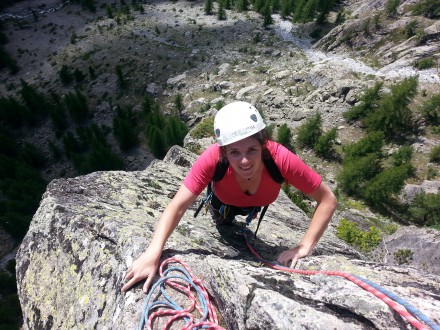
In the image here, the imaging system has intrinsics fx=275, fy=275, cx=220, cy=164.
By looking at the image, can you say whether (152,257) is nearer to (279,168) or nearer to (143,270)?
(143,270)

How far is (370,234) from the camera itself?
40.3ft

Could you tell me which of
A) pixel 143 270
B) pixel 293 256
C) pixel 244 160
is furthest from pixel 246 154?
pixel 143 270

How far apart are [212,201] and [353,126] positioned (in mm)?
21746

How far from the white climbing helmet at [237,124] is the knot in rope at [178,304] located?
158 centimetres

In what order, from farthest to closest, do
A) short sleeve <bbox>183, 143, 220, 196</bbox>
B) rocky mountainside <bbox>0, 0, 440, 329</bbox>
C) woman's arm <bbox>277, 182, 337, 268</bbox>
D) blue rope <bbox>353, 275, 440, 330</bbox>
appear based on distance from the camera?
woman's arm <bbox>277, 182, 337, 268</bbox> → short sleeve <bbox>183, 143, 220, 196</bbox> → rocky mountainside <bbox>0, 0, 440, 329</bbox> → blue rope <bbox>353, 275, 440, 330</bbox>

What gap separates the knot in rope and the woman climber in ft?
0.56

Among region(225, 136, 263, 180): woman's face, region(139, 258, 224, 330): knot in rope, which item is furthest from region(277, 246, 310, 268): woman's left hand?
region(225, 136, 263, 180): woman's face

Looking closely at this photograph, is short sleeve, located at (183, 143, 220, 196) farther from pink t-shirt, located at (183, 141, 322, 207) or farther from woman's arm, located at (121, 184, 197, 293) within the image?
woman's arm, located at (121, 184, 197, 293)

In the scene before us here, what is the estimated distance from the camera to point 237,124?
10.3 feet

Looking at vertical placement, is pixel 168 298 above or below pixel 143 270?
below

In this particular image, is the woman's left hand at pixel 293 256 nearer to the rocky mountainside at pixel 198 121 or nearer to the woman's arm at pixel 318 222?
the woman's arm at pixel 318 222

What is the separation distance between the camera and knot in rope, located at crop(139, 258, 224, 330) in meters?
2.72

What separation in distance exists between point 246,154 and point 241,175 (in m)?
0.32

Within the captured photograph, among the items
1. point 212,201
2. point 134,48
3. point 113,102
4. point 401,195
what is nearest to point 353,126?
point 401,195
